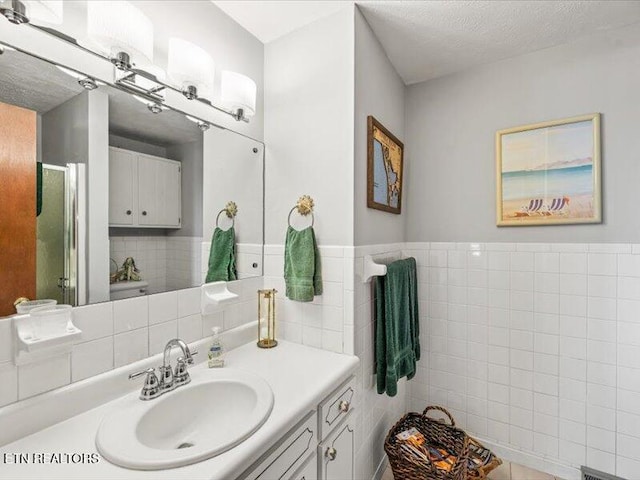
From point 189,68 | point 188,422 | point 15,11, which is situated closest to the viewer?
point 15,11

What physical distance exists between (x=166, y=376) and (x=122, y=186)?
2.19 ft

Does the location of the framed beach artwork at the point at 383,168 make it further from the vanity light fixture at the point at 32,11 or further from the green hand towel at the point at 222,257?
the vanity light fixture at the point at 32,11

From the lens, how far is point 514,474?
1.71 metres

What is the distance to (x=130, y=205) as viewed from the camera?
1101 mm

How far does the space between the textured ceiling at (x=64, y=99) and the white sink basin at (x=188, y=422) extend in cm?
90

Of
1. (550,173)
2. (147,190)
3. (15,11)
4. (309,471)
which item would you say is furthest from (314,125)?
(309,471)

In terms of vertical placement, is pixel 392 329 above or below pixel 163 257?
below

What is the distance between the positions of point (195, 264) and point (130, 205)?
34 centimetres

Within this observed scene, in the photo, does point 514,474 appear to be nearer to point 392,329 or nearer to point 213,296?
point 392,329

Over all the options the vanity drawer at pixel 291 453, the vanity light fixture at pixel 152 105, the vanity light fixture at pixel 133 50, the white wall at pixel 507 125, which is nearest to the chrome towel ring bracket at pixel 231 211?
the vanity light fixture at pixel 133 50

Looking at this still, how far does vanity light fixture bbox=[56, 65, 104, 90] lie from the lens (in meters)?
0.92

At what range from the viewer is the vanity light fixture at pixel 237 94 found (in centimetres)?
133

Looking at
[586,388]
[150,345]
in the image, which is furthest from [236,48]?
[586,388]

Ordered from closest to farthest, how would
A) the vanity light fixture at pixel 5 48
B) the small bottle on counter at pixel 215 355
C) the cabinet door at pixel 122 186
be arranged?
the vanity light fixture at pixel 5 48, the cabinet door at pixel 122 186, the small bottle on counter at pixel 215 355
